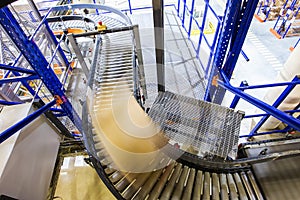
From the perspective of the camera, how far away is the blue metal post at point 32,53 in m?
2.32

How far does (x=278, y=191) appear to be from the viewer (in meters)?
2.74

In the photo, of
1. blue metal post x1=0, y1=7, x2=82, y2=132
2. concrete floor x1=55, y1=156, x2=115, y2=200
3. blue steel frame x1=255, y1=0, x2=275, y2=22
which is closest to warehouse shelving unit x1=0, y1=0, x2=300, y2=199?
blue metal post x1=0, y1=7, x2=82, y2=132

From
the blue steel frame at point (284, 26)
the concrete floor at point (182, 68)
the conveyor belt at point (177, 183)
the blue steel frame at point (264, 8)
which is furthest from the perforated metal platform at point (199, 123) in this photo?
the blue steel frame at point (264, 8)

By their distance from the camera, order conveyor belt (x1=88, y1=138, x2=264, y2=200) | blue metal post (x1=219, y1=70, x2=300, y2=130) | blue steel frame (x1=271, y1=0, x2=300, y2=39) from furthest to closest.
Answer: blue steel frame (x1=271, y1=0, x2=300, y2=39)
conveyor belt (x1=88, y1=138, x2=264, y2=200)
blue metal post (x1=219, y1=70, x2=300, y2=130)

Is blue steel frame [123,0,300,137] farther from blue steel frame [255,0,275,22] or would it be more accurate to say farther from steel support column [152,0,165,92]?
blue steel frame [255,0,275,22]

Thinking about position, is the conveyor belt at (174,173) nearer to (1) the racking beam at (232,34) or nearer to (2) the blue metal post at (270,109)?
(2) the blue metal post at (270,109)

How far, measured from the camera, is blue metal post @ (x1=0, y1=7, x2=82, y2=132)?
232 centimetres

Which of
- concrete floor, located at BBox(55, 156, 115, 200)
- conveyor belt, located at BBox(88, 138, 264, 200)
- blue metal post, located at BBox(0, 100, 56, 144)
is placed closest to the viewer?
blue metal post, located at BBox(0, 100, 56, 144)

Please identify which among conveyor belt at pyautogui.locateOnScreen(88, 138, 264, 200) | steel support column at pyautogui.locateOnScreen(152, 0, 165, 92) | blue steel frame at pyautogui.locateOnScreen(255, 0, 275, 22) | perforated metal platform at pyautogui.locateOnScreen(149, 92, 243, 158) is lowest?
conveyor belt at pyautogui.locateOnScreen(88, 138, 264, 200)

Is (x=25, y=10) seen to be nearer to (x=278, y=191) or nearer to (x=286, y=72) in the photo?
(x=286, y=72)

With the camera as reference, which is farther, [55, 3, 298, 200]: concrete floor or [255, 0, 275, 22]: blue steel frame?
[255, 0, 275, 22]: blue steel frame

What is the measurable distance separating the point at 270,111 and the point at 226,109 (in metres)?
0.89

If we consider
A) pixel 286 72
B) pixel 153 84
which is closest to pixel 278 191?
pixel 286 72

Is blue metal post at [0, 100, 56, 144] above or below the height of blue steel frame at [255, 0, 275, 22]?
below
